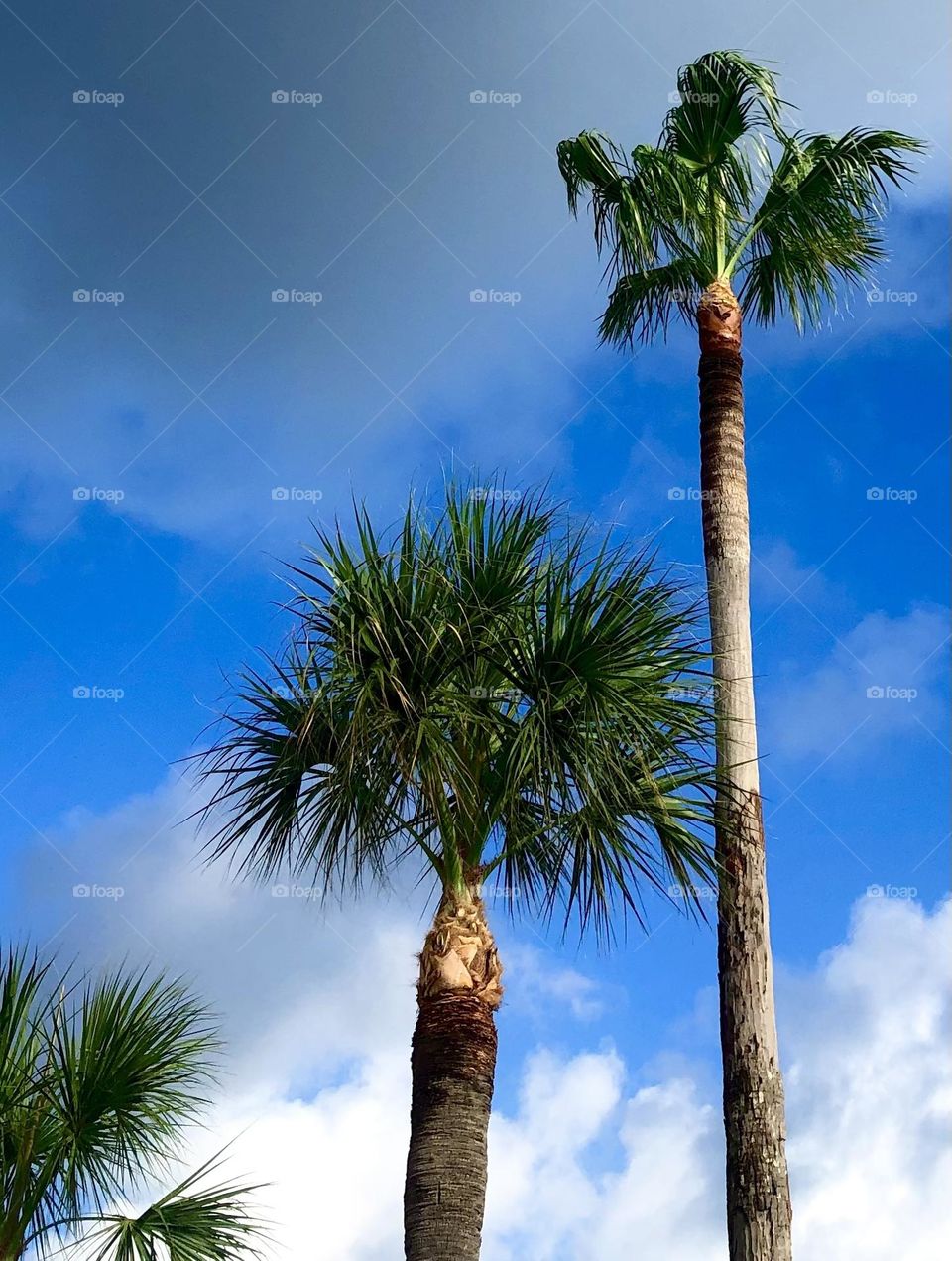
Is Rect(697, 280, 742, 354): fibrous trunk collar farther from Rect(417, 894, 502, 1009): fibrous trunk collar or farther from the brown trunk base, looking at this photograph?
the brown trunk base

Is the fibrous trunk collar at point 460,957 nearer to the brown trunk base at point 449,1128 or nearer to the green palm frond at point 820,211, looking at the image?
the brown trunk base at point 449,1128

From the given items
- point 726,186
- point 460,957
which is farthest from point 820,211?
point 460,957

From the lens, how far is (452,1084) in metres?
9.20

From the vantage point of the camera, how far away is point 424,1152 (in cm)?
A: 908

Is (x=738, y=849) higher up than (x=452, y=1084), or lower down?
higher up

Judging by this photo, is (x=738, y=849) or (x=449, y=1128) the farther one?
(x=738, y=849)

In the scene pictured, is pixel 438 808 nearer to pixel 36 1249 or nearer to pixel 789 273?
pixel 36 1249

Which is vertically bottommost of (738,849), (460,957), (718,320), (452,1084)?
(452,1084)

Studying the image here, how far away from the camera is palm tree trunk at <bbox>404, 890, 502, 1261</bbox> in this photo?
8.91m

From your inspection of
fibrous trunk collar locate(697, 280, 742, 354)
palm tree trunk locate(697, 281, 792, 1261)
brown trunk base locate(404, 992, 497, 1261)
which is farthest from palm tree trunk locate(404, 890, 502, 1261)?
fibrous trunk collar locate(697, 280, 742, 354)

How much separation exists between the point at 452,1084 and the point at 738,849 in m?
2.90

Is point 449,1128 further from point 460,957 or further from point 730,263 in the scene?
point 730,263

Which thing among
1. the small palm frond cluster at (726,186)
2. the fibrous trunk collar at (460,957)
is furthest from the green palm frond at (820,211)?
the fibrous trunk collar at (460,957)

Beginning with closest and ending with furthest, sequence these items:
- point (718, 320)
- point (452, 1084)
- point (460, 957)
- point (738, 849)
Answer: point (452, 1084)
point (460, 957)
point (738, 849)
point (718, 320)
